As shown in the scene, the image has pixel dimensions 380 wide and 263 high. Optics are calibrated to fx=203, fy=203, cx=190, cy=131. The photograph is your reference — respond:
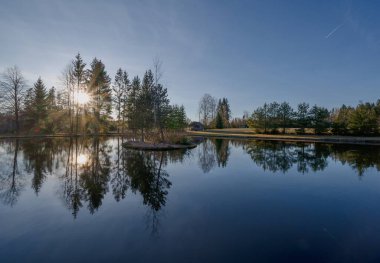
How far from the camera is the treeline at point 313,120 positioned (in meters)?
36.7

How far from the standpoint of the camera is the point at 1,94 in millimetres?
32062

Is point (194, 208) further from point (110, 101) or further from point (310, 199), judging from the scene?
point (110, 101)

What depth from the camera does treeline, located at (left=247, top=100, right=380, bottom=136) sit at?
120ft

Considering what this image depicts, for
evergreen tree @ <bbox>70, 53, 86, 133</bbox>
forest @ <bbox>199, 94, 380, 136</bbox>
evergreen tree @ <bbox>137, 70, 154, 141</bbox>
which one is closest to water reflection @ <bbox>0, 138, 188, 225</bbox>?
evergreen tree @ <bbox>137, 70, 154, 141</bbox>

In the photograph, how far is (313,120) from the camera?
41.7 metres

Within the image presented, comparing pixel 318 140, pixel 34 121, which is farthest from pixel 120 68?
pixel 318 140

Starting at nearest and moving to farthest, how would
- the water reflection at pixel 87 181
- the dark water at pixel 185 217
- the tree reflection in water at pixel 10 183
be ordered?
the dark water at pixel 185 217 → the water reflection at pixel 87 181 → the tree reflection in water at pixel 10 183

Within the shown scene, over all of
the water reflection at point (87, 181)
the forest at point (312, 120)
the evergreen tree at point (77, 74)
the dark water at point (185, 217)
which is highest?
the evergreen tree at point (77, 74)

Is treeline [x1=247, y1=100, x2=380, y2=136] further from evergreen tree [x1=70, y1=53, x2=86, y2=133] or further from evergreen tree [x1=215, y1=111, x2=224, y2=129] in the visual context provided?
evergreen tree [x1=70, y1=53, x2=86, y2=133]

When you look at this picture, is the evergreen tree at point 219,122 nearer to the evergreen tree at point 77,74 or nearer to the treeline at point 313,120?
the treeline at point 313,120

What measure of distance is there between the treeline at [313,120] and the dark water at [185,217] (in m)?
35.1

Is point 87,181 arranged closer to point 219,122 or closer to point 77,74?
point 77,74

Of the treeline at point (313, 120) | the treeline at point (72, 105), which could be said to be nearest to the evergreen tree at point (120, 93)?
the treeline at point (72, 105)

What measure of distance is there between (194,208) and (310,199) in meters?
3.96
